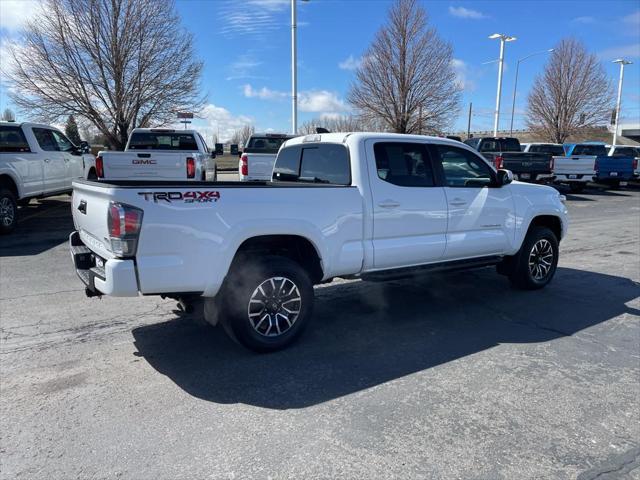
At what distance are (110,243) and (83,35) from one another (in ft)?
65.6

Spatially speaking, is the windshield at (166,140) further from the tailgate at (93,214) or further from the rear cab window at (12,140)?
the tailgate at (93,214)

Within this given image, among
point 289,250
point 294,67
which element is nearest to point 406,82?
point 294,67

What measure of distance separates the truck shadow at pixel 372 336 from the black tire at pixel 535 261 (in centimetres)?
16

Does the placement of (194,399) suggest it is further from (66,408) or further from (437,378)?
(437,378)

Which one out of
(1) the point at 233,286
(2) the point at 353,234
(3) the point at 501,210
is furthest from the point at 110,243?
(3) the point at 501,210

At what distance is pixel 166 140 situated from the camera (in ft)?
40.1

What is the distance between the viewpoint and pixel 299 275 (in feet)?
14.0

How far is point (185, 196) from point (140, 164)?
268 inches

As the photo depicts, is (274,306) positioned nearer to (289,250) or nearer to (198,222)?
(289,250)

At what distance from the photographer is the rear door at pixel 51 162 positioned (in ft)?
34.9

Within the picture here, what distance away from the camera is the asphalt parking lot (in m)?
2.82

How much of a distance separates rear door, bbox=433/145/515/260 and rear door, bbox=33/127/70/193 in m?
8.96

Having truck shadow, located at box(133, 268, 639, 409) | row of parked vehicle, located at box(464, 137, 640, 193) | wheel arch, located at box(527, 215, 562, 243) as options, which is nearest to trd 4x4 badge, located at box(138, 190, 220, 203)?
truck shadow, located at box(133, 268, 639, 409)

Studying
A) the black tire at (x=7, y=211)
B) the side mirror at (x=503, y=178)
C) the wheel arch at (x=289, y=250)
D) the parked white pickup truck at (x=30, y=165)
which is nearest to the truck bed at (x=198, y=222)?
the wheel arch at (x=289, y=250)
